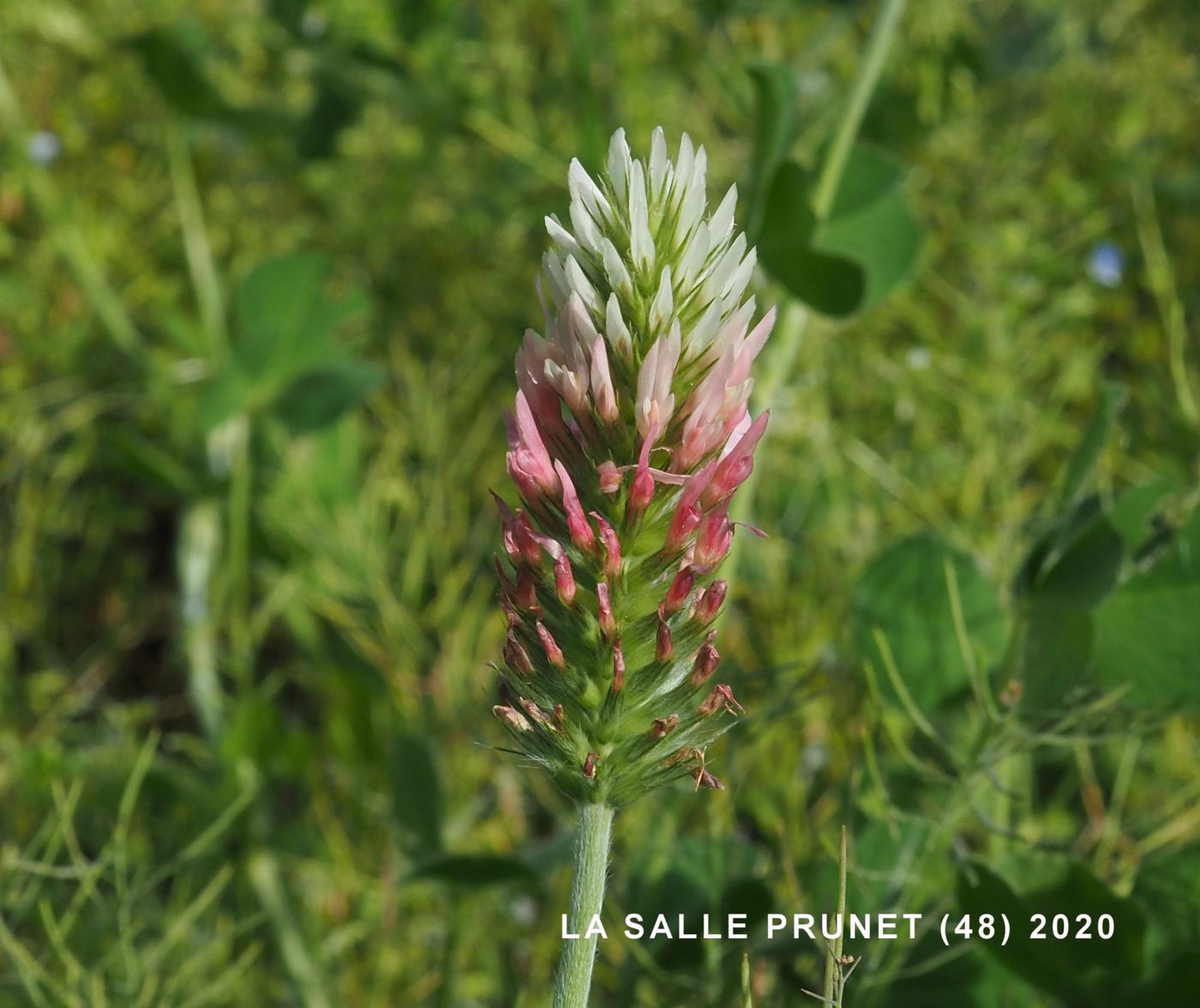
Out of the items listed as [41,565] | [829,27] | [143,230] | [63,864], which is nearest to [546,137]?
[829,27]

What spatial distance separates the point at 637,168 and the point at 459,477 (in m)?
1.15

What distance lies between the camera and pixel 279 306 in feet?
5.23

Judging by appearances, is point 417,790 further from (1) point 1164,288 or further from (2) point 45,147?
(2) point 45,147

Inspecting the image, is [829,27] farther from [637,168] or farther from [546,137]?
[637,168]

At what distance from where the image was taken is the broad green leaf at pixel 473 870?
3.18ft

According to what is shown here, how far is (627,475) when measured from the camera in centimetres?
59

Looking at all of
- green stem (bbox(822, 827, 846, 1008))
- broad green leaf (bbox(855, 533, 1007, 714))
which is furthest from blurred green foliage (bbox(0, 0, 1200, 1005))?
green stem (bbox(822, 827, 846, 1008))

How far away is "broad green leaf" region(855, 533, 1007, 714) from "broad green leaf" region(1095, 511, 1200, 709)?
93 mm

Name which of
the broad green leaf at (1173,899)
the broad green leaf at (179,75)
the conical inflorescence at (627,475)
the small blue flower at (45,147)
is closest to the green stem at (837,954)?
the conical inflorescence at (627,475)

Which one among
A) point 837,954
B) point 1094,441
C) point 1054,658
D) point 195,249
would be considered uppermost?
point 195,249

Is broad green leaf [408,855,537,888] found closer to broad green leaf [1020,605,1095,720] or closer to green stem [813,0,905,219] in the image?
broad green leaf [1020,605,1095,720]

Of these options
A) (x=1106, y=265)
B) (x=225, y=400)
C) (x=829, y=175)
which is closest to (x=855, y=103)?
(x=829, y=175)

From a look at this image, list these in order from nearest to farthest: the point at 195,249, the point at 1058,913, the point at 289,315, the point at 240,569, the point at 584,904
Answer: the point at 584,904 < the point at 1058,913 < the point at 240,569 < the point at 289,315 < the point at 195,249

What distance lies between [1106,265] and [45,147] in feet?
4.88
